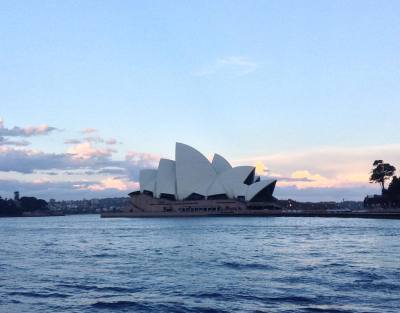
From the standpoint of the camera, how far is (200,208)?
286ft

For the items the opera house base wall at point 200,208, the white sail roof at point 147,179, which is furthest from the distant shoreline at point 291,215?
the white sail roof at point 147,179

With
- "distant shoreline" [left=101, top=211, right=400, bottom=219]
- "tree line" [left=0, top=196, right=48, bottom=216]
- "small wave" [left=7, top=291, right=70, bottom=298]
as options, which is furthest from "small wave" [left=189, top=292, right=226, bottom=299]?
"tree line" [left=0, top=196, right=48, bottom=216]

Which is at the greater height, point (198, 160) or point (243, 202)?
point (198, 160)

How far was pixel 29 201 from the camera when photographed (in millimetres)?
148375

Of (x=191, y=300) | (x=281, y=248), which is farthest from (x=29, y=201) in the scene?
(x=191, y=300)

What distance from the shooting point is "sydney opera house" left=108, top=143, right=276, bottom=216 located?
81.9m

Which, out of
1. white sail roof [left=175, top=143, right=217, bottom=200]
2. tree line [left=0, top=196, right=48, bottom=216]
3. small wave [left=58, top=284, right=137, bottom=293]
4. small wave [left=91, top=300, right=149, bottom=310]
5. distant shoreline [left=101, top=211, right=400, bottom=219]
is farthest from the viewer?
tree line [left=0, top=196, right=48, bottom=216]

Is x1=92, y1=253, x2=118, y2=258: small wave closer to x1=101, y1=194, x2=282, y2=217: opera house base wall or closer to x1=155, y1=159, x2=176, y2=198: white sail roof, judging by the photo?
x1=101, y1=194, x2=282, y2=217: opera house base wall

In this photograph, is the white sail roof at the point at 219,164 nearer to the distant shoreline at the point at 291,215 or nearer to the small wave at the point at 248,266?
the distant shoreline at the point at 291,215

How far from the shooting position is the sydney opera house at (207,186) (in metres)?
81.9

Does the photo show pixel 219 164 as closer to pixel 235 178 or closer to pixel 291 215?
pixel 235 178

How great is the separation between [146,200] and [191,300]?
263 feet

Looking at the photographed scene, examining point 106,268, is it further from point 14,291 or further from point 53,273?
point 14,291

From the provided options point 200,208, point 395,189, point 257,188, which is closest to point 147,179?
point 200,208
